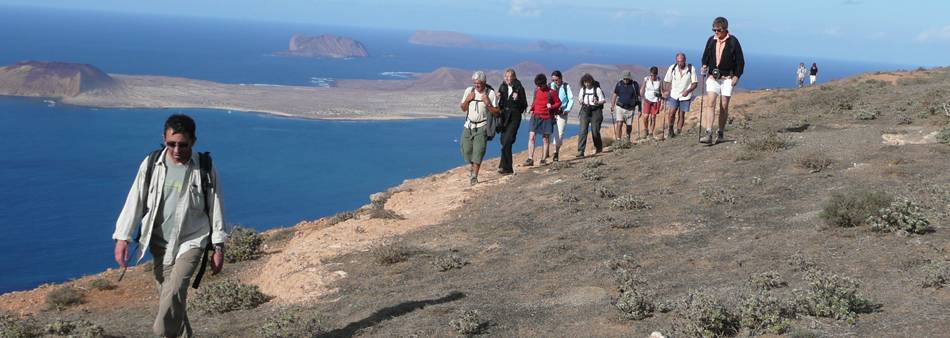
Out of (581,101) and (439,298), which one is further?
(581,101)

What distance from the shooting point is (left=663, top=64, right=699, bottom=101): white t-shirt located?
14.8 m

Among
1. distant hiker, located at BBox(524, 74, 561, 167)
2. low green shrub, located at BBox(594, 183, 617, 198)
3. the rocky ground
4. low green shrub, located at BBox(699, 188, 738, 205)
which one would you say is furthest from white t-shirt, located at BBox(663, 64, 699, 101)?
low green shrub, located at BBox(699, 188, 738, 205)

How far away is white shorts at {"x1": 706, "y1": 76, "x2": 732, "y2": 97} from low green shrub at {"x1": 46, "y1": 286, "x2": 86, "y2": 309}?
365 inches

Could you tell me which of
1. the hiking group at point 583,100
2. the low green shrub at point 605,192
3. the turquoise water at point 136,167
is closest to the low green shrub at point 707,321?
the low green shrub at point 605,192

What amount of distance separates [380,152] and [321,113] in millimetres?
35855

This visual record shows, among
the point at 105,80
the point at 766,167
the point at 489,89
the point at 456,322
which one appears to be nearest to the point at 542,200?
the point at 489,89

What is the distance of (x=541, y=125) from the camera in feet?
48.6

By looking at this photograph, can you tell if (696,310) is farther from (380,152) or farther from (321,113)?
(321,113)

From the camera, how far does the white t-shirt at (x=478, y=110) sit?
12.6 meters

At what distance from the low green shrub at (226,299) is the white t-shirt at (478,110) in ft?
17.6

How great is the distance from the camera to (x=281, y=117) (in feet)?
410

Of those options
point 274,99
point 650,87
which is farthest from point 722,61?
point 274,99

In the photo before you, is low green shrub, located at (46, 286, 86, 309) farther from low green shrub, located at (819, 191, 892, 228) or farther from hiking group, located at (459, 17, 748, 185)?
low green shrub, located at (819, 191, 892, 228)

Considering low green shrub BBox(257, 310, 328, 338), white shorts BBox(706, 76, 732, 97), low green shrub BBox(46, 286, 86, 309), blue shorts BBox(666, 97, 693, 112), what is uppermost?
white shorts BBox(706, 76, 732, 97)
